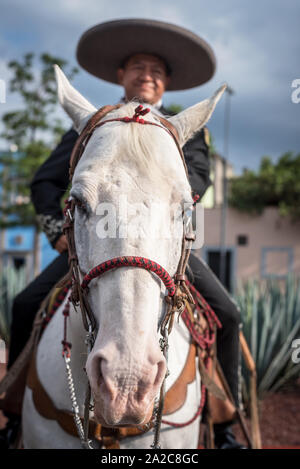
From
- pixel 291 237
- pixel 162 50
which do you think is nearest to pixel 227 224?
pixel 291 237

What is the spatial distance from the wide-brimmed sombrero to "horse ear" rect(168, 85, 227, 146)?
1467 millimetres

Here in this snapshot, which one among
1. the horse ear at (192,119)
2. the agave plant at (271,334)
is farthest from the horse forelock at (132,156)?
Answer: the agave plant at (271,334)

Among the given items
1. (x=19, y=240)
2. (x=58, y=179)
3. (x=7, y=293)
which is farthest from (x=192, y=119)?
(x=19, y=240)

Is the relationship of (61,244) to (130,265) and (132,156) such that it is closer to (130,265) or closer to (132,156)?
(132,156)

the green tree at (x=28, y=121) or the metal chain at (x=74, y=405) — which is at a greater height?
the green tree at (x=28, y=121)

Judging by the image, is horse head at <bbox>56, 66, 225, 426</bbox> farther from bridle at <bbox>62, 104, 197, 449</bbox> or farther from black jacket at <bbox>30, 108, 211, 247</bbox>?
black jacket at <bbox>30, 108, 211, 247</bbox>

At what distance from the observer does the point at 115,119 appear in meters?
1.81

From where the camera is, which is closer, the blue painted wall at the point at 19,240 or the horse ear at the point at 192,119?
the horse ear at the point at 192,119

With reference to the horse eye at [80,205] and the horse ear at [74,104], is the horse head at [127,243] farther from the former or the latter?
the horse ear at [74,104]

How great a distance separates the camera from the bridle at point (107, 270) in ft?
4.78

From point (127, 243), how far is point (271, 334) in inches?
223

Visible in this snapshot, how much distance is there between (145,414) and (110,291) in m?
0.43

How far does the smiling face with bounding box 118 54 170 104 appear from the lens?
3.21m
